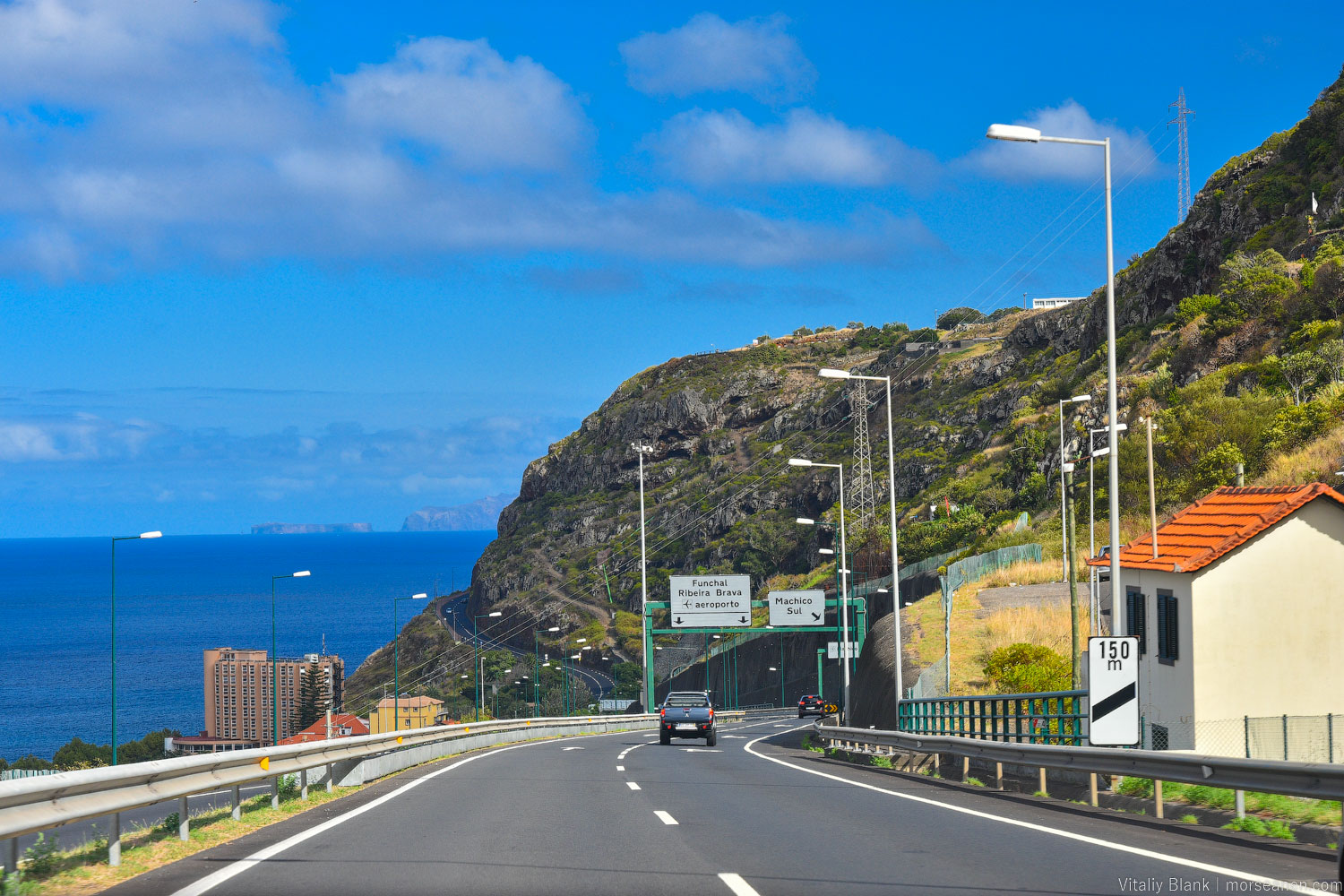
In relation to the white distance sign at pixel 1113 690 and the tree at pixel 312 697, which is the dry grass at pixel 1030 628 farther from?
the tree at pixel 312 697

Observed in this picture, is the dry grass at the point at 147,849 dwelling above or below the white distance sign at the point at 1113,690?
below

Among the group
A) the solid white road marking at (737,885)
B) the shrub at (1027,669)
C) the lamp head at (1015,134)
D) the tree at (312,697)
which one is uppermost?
the lamp head at (1015,134)

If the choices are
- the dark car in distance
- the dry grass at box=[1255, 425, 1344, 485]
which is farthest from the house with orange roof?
the dark car in distance

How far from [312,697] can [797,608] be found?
63.5 m

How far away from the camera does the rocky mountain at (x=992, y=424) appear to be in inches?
2391

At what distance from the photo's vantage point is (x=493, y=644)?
152875 millimetres

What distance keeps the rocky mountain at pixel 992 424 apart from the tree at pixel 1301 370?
3.8 inches

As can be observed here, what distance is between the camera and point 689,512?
524ft

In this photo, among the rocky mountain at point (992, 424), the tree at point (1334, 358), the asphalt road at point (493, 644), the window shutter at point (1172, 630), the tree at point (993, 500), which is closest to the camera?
the window shutter at point (1172, 630)

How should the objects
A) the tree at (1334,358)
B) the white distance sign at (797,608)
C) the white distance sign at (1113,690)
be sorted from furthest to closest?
1. the white distance sign at (797,608)
2. the tree at (1334,358)
3. the white distance sign at (1113,690)

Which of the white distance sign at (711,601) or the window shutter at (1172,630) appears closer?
the window shutter at (1172,630)

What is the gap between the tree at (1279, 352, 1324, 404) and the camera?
5825cm

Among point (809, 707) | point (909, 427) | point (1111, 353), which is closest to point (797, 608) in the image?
point (809, 707)

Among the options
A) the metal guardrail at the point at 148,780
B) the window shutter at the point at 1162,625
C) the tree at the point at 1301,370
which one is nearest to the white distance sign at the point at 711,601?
the tree at the point at 1301,370
